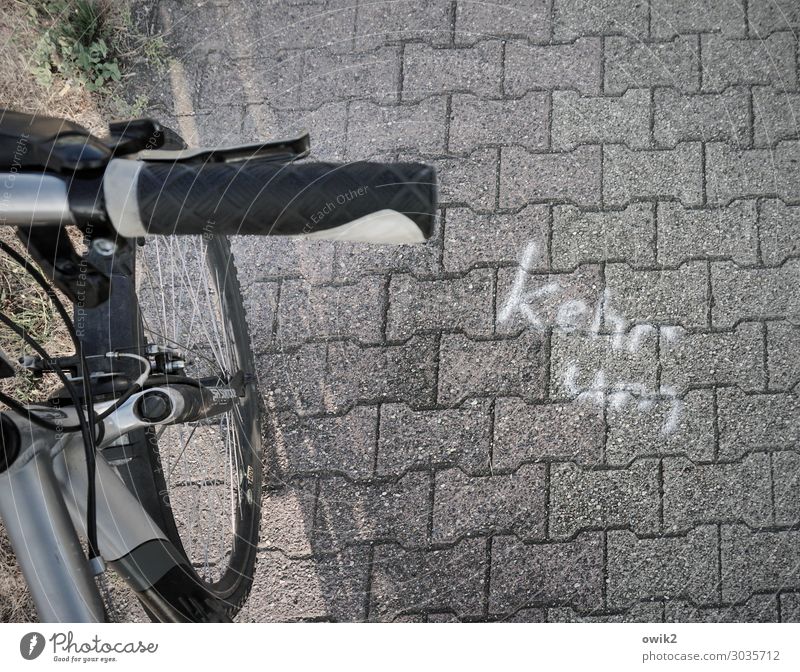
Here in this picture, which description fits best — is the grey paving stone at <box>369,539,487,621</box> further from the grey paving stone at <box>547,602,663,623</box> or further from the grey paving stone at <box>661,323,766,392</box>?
the grey paving stone at <box>661,323,766,392</box>

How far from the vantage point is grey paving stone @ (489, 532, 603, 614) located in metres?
1.47

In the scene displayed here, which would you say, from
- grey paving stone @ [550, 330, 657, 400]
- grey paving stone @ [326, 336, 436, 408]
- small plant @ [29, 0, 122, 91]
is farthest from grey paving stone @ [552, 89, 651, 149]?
small plant @ [29, 0, 122, 91]

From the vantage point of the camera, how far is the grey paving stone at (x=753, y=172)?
1582 mm

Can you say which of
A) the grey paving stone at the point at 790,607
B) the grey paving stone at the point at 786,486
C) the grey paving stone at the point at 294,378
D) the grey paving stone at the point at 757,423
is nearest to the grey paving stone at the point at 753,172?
the grey paving stone at the point at 757,423

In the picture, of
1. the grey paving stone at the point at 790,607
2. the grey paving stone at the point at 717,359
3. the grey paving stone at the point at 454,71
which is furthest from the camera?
the grey paving stone at the point at 454,71

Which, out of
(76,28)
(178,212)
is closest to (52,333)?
(76,28)

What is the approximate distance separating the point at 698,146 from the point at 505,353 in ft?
1.84

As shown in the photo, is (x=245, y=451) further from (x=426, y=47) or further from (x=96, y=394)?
(x=426, y=47)

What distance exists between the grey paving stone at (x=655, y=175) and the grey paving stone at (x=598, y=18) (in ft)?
0.86

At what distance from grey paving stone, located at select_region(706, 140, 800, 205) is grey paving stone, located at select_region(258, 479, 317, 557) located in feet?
3.18

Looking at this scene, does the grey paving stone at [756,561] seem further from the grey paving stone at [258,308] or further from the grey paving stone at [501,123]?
the grey paving stone at [258,308]

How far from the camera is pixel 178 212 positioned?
0.64 meters

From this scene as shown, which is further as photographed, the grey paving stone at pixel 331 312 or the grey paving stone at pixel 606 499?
the grey paving stone at pixel 331 312

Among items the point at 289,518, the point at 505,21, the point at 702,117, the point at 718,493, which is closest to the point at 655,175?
the point at 702,117
